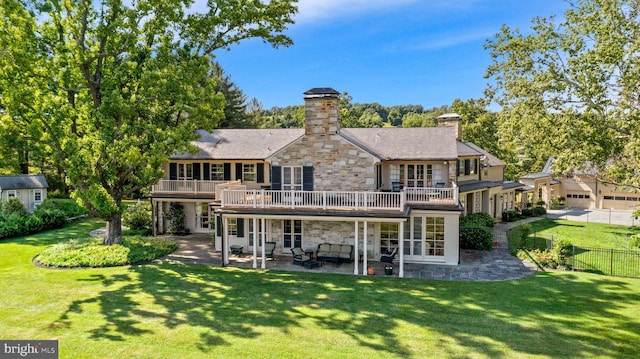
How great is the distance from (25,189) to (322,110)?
95.6 feet

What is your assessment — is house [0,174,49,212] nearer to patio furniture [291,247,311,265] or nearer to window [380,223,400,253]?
patio furniture [291,247,311,265]

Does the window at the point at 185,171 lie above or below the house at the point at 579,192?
above

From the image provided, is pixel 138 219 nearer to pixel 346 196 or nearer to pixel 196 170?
pixel 196 170

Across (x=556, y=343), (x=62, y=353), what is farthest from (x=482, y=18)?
(x=62, y=353)

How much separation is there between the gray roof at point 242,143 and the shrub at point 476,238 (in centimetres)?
1124

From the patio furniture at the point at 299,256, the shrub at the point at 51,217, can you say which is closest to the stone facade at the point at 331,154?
the patio furniture at the point at 299,256

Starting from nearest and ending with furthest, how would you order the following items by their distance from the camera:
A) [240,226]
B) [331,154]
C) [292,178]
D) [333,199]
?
[333,199] → [331,154] → [292,178] → [240,226]

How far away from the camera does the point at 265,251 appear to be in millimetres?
19078

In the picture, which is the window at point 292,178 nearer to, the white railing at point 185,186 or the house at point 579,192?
the white railing at point 185,186

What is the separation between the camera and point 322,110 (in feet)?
62.5

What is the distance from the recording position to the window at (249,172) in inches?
969

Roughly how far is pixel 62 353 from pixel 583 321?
589 inches

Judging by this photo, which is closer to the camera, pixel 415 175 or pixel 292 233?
pixel 292 233

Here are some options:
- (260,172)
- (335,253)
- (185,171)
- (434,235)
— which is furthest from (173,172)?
(434,235)
